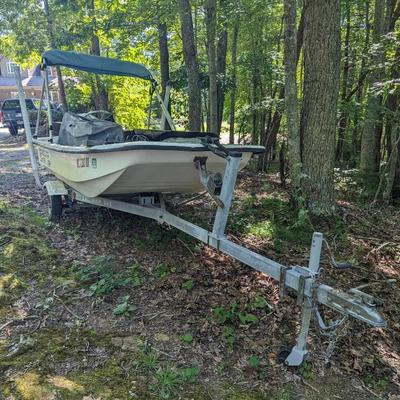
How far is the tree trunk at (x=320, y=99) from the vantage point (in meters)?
5.04

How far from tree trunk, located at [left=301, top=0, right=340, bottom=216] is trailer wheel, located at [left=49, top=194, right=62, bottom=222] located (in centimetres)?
365

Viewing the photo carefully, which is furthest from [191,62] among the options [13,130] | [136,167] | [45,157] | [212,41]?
[13,130]

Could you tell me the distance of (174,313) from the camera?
3.61 meters

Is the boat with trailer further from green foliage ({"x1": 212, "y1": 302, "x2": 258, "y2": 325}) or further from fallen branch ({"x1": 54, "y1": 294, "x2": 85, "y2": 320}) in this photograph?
fallen branch ({"x1": 54, "y1": 294, "x2": 85, "y2": 320})

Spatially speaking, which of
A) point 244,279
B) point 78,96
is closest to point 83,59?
point 244,279

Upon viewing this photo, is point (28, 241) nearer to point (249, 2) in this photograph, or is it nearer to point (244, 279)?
point (244, 279)

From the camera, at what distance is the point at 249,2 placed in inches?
322

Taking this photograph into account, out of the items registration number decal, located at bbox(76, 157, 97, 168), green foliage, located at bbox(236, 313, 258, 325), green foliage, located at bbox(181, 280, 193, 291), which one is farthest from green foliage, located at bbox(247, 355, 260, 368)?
registration number decal, located at bbox(76, 157, 97, 168)

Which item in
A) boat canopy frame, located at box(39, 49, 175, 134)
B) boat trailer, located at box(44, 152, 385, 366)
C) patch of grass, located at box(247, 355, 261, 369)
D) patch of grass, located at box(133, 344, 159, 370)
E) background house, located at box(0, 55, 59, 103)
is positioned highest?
background house, located at box(0, 55, 59, 103)

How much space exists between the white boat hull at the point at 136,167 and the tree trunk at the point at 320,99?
115cm

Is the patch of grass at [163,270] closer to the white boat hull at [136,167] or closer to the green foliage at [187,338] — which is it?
the white boat hull at [136,167]

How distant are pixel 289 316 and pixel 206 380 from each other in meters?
1.09

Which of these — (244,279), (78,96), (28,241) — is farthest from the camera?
(78,96)

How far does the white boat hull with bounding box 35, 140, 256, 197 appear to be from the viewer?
13.0 feet
